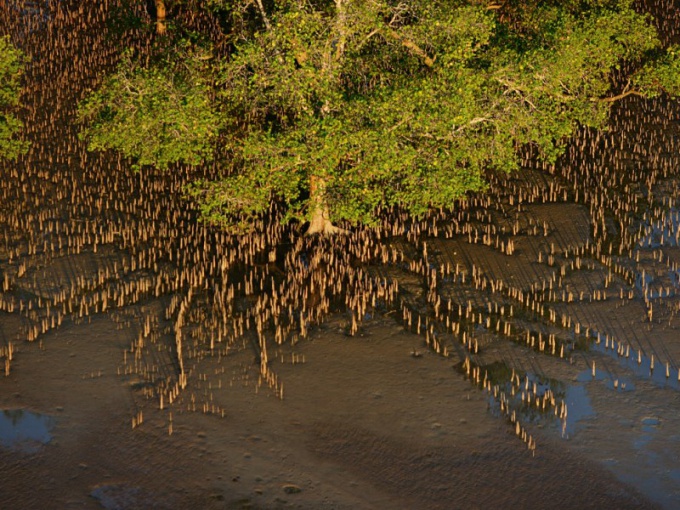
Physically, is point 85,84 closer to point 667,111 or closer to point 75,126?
point 75,126

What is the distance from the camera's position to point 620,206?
2670 centimetres

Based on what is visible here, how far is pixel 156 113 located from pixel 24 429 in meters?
8.88

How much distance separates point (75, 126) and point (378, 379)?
17.7 m

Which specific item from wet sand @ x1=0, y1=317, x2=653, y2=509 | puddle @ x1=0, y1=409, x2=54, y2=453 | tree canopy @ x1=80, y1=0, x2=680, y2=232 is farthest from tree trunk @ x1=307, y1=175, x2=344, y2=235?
puddle @ x1=0, y1=409, x2=54, y2=453

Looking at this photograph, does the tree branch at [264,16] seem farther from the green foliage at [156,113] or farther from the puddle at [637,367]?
the puddle at [637,367]

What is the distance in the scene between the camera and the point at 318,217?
2470cm

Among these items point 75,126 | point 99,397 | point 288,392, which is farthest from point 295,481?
point 75,126

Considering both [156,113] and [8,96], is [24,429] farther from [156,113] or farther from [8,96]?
[8,96]

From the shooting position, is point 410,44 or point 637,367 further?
point 410,44

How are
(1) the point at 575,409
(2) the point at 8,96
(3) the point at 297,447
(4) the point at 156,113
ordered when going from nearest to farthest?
1. (3) the point at 297,447
2. (1) the point at 575,409
3. (4) the point at 156,113
4. (2) the point at 8,96

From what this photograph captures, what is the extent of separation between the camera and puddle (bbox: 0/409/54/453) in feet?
51.5

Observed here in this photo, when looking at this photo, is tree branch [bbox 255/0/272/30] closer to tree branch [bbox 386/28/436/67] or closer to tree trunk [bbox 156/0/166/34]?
tree branch [bbox 386/28/436/67]

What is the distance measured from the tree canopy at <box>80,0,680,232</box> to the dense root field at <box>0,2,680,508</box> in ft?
5.69

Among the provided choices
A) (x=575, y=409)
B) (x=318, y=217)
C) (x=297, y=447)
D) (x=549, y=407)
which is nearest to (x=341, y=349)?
(x=297, y=447)
